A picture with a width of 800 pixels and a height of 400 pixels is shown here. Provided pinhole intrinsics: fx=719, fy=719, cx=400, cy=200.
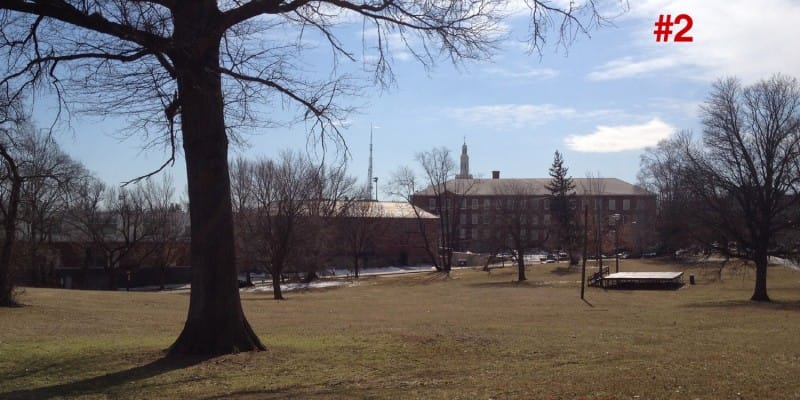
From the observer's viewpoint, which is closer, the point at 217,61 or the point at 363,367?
the point at 363,367

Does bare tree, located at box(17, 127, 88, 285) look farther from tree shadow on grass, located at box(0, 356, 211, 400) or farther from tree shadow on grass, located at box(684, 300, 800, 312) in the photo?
tree shadow on grass, located at box(684, 300, 800, 312)

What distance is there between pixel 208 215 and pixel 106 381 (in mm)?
3200

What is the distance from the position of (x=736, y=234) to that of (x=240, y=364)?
34021mm

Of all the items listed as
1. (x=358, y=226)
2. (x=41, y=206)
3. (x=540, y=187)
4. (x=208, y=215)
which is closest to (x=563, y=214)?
(x=358, y=226)

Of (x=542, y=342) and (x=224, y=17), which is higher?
(x=224, y=17)

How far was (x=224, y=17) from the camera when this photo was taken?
1154 centimetres

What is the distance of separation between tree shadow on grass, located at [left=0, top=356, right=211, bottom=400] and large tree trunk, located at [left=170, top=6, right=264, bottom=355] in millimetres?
560

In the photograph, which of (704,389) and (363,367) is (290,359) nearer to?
(363,367)

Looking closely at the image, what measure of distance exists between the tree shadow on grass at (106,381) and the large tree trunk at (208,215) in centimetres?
56

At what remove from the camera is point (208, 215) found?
38.1 ft

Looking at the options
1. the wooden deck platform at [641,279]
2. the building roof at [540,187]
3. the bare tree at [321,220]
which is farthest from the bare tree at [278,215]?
the building roof at [540,187]

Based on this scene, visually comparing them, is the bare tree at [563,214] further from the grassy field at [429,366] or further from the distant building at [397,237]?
the grassy field at [429,366]

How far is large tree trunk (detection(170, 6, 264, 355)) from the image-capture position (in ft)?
37.4

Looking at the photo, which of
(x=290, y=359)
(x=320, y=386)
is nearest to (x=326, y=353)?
(x=290, y=359)
